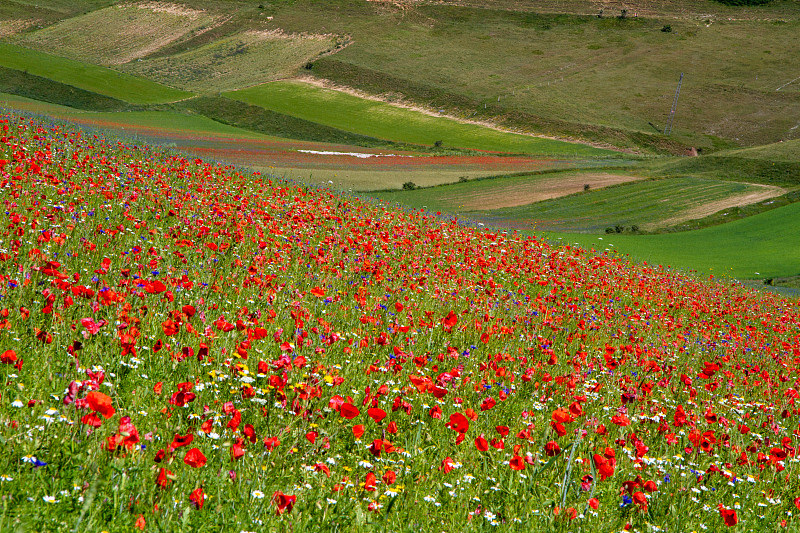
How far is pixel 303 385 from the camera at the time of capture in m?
4.09

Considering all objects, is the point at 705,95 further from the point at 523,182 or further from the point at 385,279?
the point at 385,279

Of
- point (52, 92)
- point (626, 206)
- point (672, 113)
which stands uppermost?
point (672, 113)

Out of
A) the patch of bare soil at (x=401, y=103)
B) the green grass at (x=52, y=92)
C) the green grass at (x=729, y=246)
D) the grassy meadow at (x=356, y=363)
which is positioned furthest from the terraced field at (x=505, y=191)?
the green grass at (x=52, y=92)

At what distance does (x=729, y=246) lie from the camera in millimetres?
32281

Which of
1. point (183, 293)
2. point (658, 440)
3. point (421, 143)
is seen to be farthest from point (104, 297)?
point (421, 143)

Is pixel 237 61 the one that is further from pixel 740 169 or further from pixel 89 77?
pixel 740 169

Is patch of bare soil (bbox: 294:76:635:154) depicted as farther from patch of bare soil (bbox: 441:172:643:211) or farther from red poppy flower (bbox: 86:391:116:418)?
red poppy flower (bbox: 86:391:116:418)

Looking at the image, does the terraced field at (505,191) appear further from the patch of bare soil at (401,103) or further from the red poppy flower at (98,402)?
the red poppy flower at (98,402)

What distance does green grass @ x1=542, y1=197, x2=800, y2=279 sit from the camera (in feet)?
91.2

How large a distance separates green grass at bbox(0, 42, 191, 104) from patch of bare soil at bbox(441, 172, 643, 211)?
56294mm

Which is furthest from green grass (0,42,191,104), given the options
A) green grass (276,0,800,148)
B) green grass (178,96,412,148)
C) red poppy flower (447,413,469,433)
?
red poppy flower (447,413,469,433)

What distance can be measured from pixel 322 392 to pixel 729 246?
3257 cm

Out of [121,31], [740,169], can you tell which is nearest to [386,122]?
[740,169]

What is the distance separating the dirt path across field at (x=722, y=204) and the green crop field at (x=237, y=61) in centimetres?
7333
